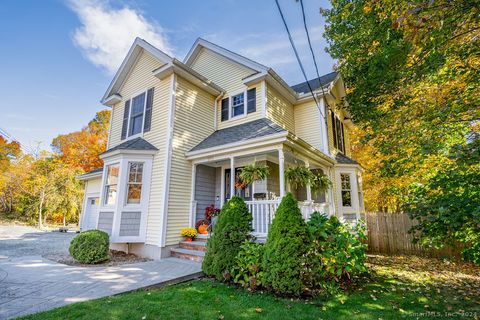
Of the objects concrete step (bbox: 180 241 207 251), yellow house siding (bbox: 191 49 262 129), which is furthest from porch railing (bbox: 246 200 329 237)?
yellow house siding (bbox: 191 49 262 129)

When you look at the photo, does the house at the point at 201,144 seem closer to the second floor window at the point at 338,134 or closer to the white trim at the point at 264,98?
the white trim at the point at 264,98

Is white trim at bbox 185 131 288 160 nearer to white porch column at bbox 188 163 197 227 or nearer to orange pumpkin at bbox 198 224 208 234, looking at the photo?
white porch column at bbox 188 163 197 227

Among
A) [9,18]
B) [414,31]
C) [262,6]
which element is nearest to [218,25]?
[262,6]

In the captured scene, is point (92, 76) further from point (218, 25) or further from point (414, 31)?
point (414, 31)

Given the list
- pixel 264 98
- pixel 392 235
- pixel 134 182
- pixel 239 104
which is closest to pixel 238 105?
pixel 239 104

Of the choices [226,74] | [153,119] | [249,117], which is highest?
[226,74]

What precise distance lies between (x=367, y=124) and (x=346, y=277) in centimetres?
588

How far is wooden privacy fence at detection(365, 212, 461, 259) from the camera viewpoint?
9375mm

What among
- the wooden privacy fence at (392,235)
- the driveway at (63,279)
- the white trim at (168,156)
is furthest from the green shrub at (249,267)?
the wooden privacy fence at (392,235)

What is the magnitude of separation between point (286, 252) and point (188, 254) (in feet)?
12.6

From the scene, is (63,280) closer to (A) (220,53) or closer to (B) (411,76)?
(A) (220,53)

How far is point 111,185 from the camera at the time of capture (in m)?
8.41

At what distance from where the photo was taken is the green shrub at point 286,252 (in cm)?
414

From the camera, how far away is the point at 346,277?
547 cm
